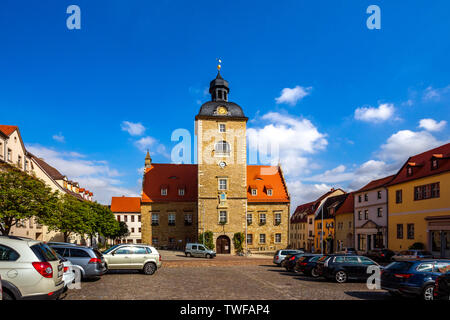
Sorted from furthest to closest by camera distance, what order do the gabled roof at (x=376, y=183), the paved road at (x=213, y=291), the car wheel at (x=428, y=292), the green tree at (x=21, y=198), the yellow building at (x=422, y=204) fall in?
the gabled roof at (x=376, y=183), the yellow building at (x=422, y=204), the green tree at (x=21, y=198), the paved road at (x=213, y=291), the car wheel at (x=428, y=292)

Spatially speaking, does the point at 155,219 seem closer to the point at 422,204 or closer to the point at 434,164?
the point at 422,204

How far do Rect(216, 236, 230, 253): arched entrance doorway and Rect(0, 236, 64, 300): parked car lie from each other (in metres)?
42.1

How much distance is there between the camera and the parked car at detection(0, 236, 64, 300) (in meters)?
8.25

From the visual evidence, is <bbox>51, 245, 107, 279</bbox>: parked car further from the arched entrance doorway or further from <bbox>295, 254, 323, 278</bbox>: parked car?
the arched entrance doorway

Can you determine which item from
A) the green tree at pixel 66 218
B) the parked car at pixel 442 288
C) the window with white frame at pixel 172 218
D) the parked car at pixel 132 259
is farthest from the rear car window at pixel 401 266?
the window with white frame at pixel 172 218

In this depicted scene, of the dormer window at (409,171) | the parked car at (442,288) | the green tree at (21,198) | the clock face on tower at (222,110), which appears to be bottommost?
the parked car at (442,288)

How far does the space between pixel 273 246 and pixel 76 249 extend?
131ft

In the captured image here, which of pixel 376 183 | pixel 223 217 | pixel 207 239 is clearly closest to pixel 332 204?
pixel 376 183

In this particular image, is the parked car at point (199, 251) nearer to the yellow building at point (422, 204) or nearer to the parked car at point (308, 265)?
the yellow building at point (422, 204)

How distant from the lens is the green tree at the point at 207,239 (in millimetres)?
49031

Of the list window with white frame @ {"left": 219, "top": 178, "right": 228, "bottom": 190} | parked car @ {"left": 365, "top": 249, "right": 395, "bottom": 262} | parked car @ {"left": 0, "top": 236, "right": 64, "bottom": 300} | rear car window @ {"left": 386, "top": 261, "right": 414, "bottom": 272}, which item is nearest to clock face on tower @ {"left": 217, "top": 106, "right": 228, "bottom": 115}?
window with white frame @ {"left": 219, "top": 178, "right": 228, "bottom": 190}

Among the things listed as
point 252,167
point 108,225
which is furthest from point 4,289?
point 252,167

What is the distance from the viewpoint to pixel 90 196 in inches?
2990

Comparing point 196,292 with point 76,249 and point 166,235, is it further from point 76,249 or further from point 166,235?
point 166,235
